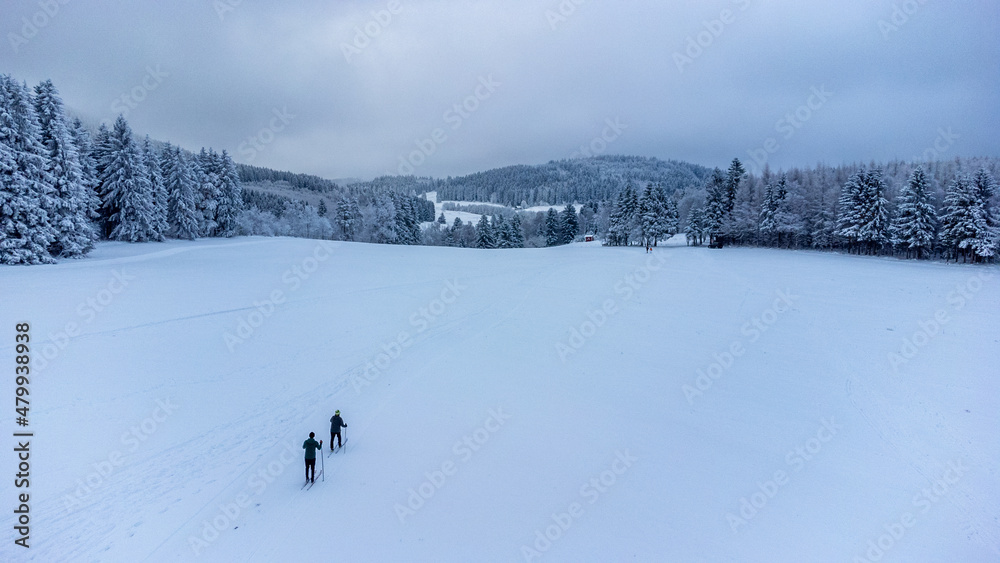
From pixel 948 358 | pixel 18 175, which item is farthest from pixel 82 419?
pixel 948 358

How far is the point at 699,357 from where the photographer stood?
17.1 m

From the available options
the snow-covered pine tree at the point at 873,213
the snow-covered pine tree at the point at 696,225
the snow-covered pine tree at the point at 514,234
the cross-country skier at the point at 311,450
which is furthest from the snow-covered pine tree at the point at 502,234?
the cross-country skier at the point at 311,450

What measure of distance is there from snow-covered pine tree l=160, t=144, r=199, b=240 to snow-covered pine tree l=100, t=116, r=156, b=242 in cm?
634

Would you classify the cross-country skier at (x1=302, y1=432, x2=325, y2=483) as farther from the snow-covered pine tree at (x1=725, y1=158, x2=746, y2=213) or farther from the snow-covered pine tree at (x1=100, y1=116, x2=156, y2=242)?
the snow-covered pine tree at (x1=725, y1=158, x2=746, y2=213)

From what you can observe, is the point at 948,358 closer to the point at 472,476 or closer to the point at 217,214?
the point at 472,476

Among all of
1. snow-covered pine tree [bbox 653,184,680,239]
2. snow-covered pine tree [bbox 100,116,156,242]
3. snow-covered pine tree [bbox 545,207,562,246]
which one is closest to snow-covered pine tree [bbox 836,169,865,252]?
snow-covered pine tree [bbox 653,184,680,239]

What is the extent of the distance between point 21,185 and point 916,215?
73.0m

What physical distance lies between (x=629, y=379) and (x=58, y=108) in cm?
4357

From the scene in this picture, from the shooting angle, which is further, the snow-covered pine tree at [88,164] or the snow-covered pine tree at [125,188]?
the snow-covered pine tree at [125,188]

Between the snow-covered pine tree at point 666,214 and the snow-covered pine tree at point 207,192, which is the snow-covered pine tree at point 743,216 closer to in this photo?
the snow-covered pine tree at point 666,214

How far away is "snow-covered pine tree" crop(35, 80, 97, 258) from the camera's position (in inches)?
1086

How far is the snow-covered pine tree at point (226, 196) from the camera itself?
52562mm

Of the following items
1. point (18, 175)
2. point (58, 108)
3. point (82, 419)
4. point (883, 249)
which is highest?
point (58, 108)

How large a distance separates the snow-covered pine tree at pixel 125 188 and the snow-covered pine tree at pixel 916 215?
76668 mm
